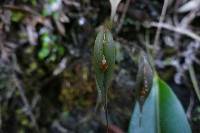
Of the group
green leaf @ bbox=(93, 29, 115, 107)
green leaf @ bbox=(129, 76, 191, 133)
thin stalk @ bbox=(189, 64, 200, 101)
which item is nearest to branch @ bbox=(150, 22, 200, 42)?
thin stalk @ bbox=(189, 64, 200, 101)

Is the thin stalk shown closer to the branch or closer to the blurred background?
the blurred background

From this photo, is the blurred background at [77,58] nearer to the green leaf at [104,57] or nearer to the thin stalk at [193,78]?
the thin stalk at [193,78]

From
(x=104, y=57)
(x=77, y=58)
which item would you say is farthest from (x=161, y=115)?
(x=77, y=58)

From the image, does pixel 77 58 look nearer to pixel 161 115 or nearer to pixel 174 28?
pixel 174 28

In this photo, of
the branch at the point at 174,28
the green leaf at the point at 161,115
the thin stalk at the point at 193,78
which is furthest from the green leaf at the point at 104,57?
the branch at the point at 174,28

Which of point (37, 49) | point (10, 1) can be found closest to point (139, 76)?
point (37, 49)

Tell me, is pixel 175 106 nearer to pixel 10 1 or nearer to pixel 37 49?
pixel 37 49
